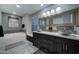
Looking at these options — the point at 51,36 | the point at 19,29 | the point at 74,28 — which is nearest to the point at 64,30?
the point at 74,28

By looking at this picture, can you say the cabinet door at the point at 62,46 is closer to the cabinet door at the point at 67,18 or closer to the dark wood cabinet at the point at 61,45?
the dark wood cabinet at the point at 61,45

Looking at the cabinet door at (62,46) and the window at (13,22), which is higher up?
the window at (13,22)

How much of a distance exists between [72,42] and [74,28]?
766 mm

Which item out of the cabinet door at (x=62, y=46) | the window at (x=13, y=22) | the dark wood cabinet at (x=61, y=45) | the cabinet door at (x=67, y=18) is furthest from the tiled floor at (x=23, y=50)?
the window at (x=13, y=22)

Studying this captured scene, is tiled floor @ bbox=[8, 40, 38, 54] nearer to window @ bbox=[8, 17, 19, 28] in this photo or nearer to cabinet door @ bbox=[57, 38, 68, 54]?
cabinet door @ bbox=[57, 38, 68, 54]

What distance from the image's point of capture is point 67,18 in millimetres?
2250

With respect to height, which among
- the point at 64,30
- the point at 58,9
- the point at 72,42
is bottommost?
the point at 72,42

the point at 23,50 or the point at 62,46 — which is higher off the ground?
the point at 62,46

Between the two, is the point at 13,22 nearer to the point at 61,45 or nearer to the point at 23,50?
the point at 23,50

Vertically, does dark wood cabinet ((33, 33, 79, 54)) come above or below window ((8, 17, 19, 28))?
below

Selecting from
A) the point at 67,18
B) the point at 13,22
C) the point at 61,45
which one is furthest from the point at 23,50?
the point at 13,22

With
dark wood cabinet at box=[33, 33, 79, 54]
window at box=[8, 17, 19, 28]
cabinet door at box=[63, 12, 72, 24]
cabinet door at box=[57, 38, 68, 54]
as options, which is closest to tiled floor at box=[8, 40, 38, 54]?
dark wood cabinet at box=[33, 33, 79, 54]

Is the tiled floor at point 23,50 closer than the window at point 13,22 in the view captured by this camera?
Yes

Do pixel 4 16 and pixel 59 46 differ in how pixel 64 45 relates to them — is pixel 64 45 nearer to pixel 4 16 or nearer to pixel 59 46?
pixel 59 46
